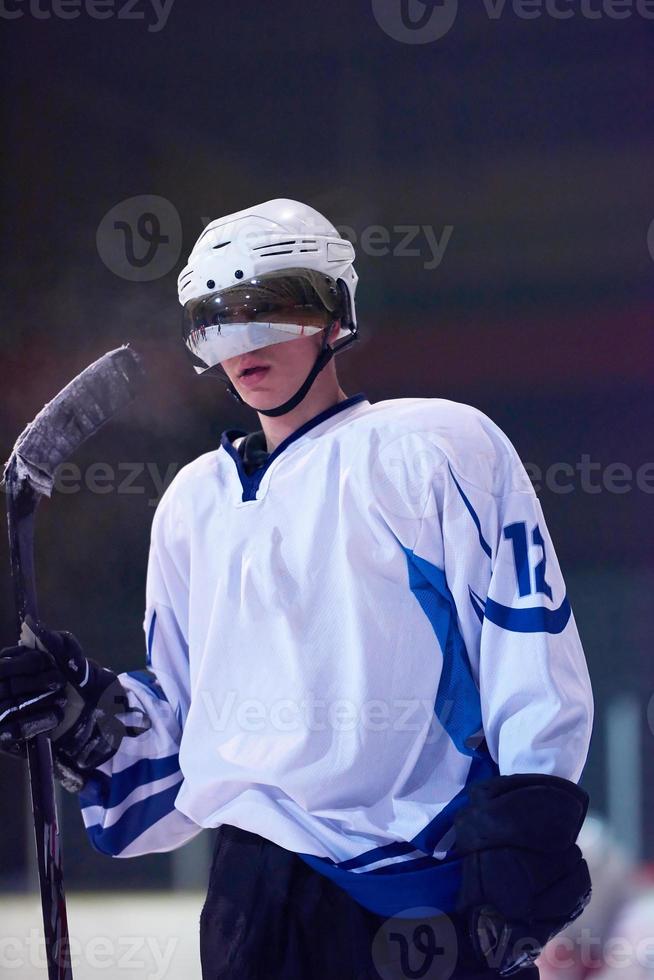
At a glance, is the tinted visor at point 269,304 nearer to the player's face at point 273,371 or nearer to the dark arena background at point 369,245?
the player's face at point 273,371

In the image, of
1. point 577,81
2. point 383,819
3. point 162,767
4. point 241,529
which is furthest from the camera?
point 577,81

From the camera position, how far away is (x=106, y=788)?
1482 mm

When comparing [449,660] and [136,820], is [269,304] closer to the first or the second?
[449,660]

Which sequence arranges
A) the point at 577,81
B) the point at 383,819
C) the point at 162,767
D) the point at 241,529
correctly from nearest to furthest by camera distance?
the point at 383,819
the point at 241,529
the point at 162,767
the point at 577,81

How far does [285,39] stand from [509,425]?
95cm

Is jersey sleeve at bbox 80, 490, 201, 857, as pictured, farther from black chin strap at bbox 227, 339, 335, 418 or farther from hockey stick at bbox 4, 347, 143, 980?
black chin strap at bbox 227, 339, 335, 418

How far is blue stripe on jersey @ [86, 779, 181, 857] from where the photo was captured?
150 cm

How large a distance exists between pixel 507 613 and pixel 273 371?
0.45 meters

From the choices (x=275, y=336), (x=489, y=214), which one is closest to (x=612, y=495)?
(x=489, y=214)

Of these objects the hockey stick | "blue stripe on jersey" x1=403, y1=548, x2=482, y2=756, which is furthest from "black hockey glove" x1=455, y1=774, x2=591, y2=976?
the hockey stick

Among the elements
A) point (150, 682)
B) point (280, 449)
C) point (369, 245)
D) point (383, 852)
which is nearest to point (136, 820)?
point (150, 682)

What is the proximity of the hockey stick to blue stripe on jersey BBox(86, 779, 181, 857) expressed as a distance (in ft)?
0.23

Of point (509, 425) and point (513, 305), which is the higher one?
point (513, 305)

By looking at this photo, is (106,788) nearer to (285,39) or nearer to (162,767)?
(162,767)
